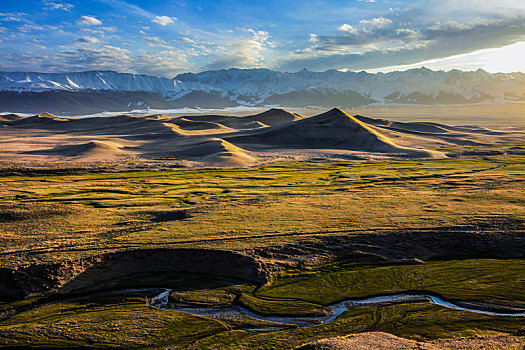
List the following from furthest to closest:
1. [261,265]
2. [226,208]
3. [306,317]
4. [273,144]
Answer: [273,144], [226,208], [261,265], [306,317]

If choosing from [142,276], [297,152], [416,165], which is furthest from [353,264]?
[297,152]

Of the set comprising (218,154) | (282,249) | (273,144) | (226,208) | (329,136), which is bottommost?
(282,249)

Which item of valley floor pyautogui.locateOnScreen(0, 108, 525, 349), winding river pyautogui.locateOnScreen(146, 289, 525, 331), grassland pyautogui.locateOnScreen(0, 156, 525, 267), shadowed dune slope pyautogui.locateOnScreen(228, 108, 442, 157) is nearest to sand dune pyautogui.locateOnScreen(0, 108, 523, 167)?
shadowed dune slope pyautogui.locateOnScreen(228, 108, 442, 157)

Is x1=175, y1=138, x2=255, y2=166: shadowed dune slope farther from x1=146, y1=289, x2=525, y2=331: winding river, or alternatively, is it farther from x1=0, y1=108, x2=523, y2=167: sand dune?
x1=146, y1=289, x2=525, y2=331: winding river

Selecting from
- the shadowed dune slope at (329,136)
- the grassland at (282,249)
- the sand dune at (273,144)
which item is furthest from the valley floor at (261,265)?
the shadowed dune slope at (329,136)

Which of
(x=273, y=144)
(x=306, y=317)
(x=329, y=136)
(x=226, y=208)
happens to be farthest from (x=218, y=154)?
(x=306, y=317)

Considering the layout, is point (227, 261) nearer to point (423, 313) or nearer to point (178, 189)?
point (423, 313)

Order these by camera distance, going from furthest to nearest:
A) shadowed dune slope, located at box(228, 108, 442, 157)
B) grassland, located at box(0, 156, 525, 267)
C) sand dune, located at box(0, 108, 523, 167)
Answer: shadowed dune slope, located at box(228, 108, 442, 157), sand dune, located at box(0, 108, 523, 167), grassland, located at box(0, 156, 525, 267)

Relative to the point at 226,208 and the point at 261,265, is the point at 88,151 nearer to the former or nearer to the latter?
the point at 226,208
